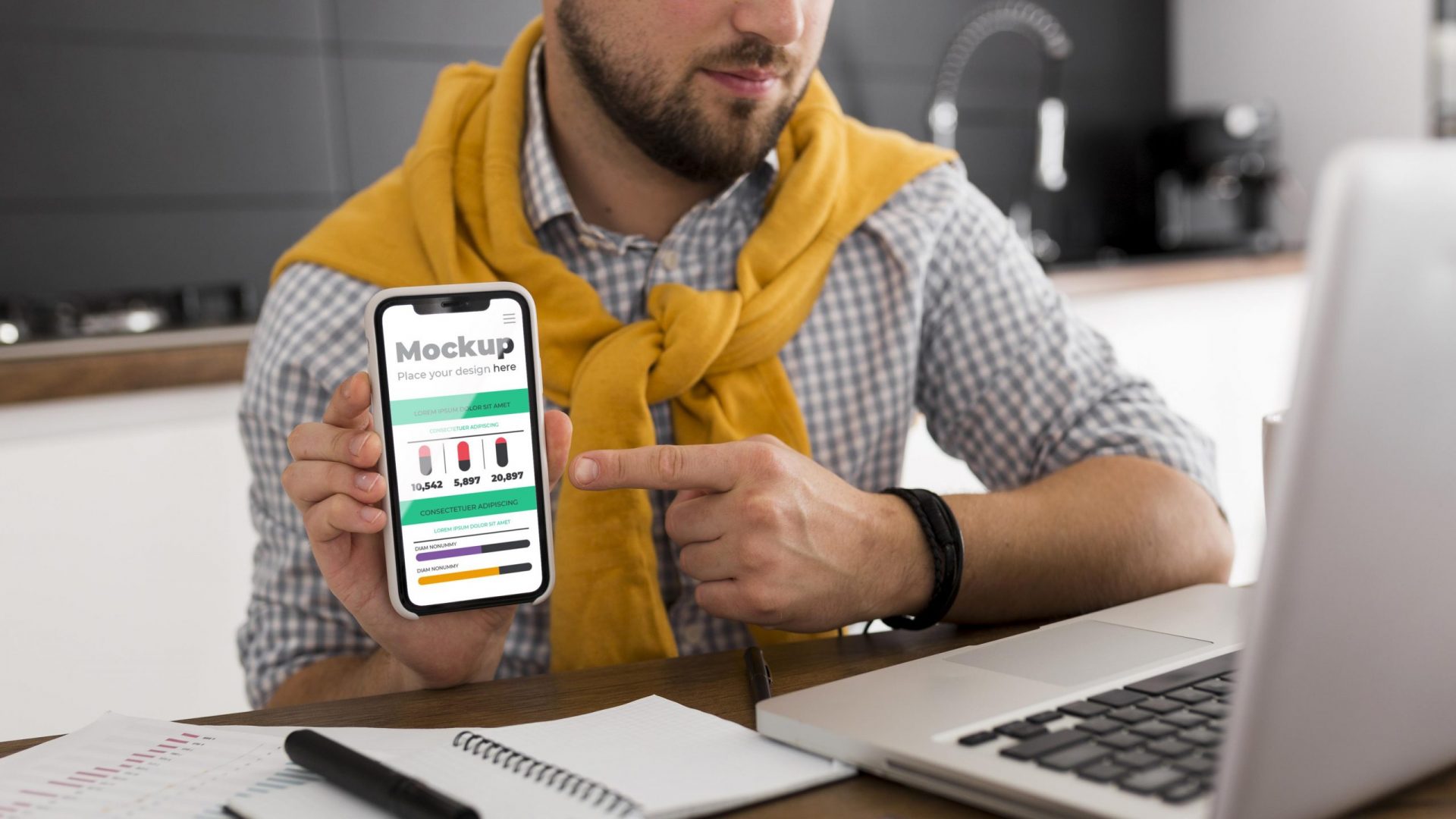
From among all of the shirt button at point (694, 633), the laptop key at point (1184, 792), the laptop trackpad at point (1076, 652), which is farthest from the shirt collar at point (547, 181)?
the laptop key at point (1184, 792)

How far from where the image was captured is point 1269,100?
3.92 meters

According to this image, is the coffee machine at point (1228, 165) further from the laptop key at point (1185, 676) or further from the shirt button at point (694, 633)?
the laptop key at point (1185, 676)

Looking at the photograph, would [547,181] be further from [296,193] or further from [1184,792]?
[296,193]

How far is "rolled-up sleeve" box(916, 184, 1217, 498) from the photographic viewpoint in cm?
114

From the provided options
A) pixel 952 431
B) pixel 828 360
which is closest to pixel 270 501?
pixel 828 360

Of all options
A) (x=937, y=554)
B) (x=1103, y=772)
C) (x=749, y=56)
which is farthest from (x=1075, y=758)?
(x=749, y=56)

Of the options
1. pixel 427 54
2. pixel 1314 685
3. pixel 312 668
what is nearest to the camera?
pixel 1314 685

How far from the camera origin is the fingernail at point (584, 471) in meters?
0.74

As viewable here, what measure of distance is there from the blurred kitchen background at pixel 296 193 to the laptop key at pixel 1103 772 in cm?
134

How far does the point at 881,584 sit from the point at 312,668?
0.46m

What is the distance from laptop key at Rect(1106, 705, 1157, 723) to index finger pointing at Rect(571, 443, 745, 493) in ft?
0.99

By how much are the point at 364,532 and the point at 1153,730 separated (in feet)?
1.45

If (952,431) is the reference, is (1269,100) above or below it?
above

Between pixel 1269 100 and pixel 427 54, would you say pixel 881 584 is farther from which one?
pixel 1269 100
